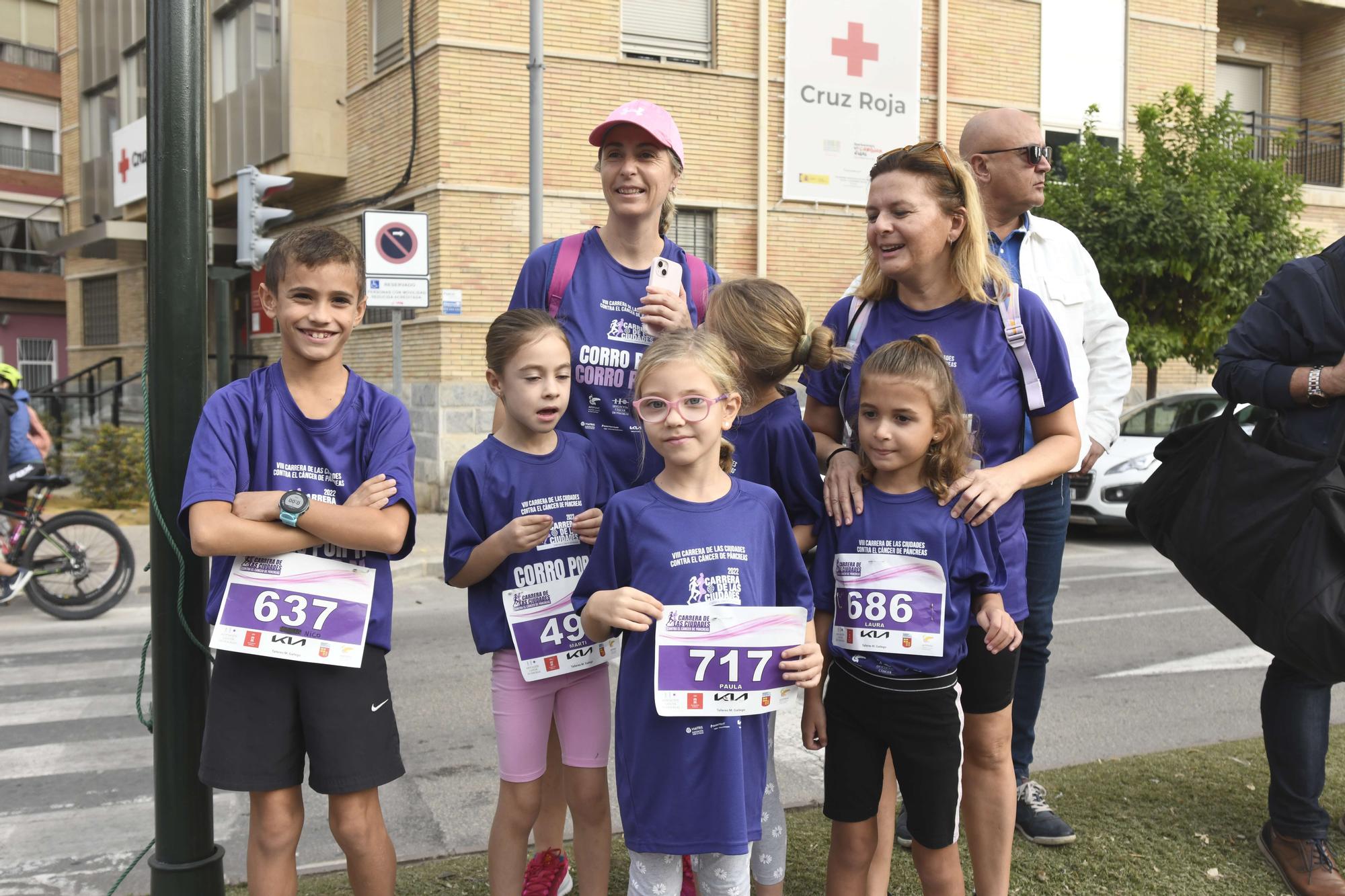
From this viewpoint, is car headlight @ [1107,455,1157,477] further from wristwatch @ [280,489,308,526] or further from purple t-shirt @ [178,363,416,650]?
wristwatch @ [280,489,308,526]

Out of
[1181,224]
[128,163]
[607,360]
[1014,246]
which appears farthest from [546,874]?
[128,163]

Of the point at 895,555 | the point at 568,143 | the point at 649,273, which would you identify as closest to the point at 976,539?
the point at 895,555

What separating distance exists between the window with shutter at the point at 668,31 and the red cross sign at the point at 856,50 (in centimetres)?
212

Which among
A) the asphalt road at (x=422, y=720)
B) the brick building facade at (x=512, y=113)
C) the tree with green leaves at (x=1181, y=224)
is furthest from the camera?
the brick building facade at (x=512, y=113)

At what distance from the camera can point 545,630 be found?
2.91 metres

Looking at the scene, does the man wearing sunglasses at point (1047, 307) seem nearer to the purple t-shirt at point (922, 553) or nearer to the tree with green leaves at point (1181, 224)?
the purple t-shirt at point (922, 553)

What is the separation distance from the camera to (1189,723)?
5.50 meters

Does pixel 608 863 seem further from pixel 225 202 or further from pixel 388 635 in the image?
pixel 225 202

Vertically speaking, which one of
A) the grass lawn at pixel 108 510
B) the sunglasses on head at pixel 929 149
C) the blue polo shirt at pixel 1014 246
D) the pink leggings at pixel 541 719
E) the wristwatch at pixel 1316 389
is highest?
the sunglasses on head at pixel 929 149

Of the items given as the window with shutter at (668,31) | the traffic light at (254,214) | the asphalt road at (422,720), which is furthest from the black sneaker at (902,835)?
the window with shutter at (668,31)

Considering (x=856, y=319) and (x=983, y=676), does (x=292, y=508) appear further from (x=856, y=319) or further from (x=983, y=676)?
(x=983, y=676)

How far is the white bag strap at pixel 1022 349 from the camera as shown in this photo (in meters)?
2.92

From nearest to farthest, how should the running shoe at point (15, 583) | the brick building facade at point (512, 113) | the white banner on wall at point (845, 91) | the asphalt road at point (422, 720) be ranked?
the asphalt road at point (422, 720), the running shoe at point (15, 583), the brick building facade at point (512, 113), the white banner on wall at point (845, 91)

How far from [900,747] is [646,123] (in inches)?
70.6
